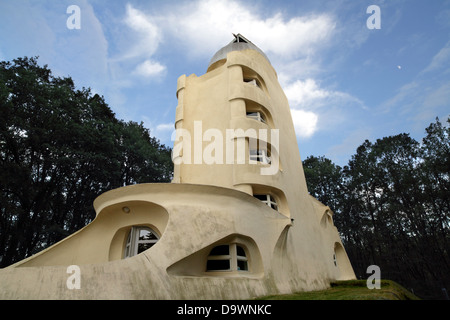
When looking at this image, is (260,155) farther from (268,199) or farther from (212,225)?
(212,225)

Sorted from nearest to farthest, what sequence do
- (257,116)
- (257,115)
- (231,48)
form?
(257,116) < (257,115) < (231,48)

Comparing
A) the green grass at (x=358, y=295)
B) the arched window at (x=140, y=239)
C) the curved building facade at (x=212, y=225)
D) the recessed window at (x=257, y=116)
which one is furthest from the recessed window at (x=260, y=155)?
the green grass at (x=358, y=295)

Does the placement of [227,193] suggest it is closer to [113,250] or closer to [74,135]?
[113,250]

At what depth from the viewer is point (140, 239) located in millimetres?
10219

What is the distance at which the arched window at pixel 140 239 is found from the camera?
32.9 ft

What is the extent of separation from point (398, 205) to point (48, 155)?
3387 centimetres

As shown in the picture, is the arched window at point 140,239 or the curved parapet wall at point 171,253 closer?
the curved parapet wall at point 171,253

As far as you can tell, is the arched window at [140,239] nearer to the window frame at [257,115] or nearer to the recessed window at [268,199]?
the recessed window at [268,199]

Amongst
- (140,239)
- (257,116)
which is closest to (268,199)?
(257,116)

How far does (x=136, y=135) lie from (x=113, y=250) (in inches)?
701

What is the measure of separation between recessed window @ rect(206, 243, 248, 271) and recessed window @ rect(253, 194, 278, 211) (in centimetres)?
358

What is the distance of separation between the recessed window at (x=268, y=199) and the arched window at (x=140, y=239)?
555cm

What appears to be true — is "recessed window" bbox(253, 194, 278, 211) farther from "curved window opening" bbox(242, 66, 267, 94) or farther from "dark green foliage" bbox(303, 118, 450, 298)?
"dark green foliage" bbox(303, 118, 450, 298)
